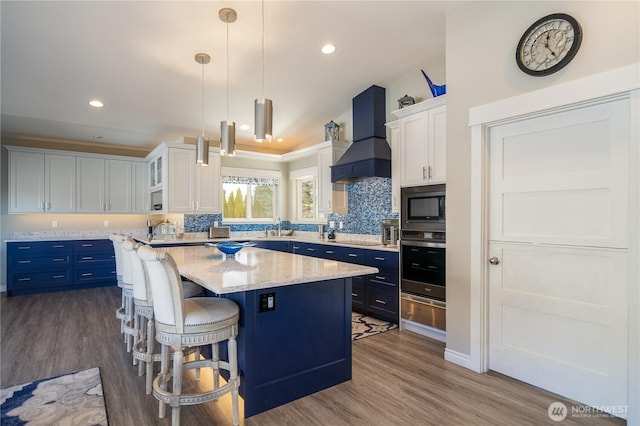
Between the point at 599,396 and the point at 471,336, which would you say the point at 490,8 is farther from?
the point at 599,396

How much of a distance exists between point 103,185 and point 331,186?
14.1 feet

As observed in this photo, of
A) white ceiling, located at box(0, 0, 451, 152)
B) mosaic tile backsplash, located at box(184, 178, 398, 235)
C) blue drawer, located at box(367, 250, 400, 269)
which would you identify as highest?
white ceiling, located at box(0, 0, 451, 152)

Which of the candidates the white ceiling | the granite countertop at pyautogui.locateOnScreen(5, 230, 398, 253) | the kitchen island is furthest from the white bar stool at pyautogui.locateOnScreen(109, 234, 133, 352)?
the white ceiling

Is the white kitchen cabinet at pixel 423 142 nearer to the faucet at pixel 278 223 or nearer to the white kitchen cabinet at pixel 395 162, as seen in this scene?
the white kitchen cabinet at pixel 395 162

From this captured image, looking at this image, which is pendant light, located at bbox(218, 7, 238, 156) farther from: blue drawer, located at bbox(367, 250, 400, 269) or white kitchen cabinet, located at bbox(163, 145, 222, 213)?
white kitchen cabinet, located at bbox(163, 145, 222, 213)

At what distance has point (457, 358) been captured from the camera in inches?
112

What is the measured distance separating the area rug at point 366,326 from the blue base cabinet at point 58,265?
15.2ft

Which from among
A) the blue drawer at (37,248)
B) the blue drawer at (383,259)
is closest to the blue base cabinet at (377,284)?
the blue drawer at (383,259)

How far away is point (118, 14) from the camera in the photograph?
117 inches

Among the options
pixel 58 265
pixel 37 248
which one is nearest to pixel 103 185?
pixel 37 248

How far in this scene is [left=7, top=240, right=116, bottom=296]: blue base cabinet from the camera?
5.26 meters

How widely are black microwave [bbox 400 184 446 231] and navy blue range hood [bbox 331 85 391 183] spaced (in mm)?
628

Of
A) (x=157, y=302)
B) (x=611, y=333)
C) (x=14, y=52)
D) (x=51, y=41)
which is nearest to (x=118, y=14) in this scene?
(x=51, y=41)

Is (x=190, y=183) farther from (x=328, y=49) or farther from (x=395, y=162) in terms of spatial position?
(x=395, y=162)
